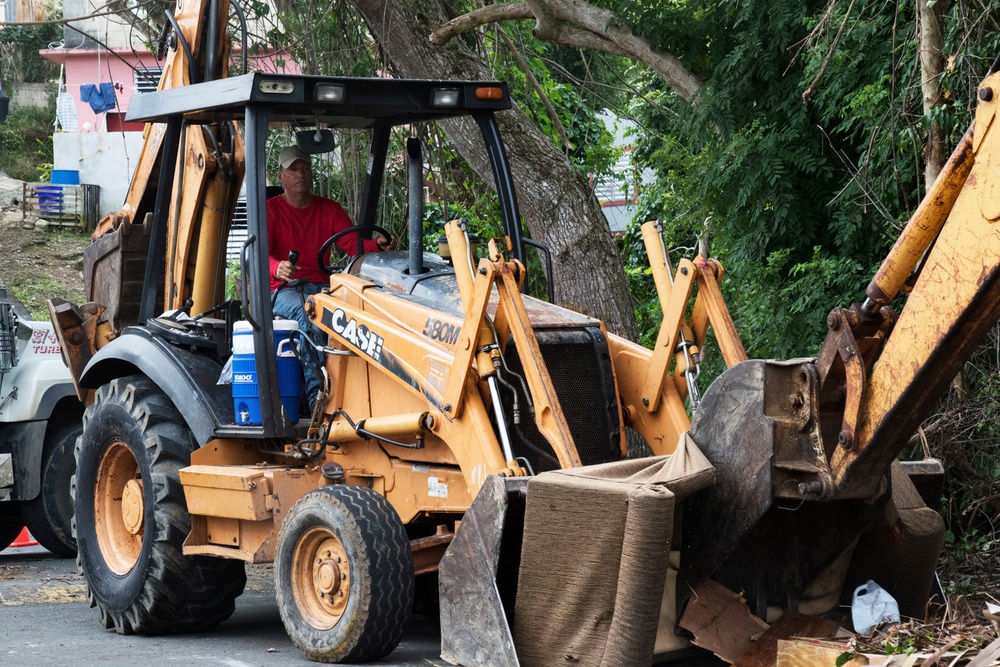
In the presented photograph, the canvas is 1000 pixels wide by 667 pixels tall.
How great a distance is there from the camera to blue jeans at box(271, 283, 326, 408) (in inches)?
255

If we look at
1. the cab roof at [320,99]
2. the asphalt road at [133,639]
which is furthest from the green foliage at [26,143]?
the cab roof at [320,99]

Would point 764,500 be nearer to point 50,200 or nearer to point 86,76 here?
point 50,200

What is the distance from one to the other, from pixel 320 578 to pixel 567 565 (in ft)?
4.56

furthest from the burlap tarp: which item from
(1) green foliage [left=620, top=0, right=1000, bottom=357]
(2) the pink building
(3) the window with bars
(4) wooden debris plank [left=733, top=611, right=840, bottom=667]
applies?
(2) the pink building

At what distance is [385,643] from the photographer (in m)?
5.46

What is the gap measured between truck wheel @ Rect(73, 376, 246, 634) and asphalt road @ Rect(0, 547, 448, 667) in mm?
161

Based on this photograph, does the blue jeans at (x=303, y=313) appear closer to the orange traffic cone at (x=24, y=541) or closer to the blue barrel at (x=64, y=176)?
the orange traffic cone at (x=24, y=541)

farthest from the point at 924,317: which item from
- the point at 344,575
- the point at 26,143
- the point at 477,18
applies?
the point at 26,143

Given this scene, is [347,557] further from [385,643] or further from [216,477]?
[216,477]

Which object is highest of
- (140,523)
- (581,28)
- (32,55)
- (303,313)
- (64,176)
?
(32,55)

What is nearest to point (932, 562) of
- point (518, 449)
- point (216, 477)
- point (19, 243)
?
point (518, 449)

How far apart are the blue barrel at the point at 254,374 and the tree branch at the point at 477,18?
3374mm

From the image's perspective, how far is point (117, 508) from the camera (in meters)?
7.23

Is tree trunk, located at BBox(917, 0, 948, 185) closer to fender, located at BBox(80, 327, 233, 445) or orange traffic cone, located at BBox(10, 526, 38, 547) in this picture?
fender, located at BBox(80, 327, 233, 445)
